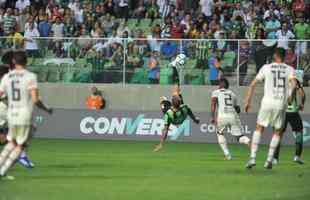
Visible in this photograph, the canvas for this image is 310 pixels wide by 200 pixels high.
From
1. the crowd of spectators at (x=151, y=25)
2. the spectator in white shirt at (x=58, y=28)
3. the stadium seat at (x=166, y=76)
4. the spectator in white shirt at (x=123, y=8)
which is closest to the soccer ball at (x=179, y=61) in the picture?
the crowd of spectators at (x=151, y=25)

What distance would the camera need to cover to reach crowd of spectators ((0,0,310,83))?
3372 cm

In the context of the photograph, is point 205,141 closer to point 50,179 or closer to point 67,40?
point 67,40

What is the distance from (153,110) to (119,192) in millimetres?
17352

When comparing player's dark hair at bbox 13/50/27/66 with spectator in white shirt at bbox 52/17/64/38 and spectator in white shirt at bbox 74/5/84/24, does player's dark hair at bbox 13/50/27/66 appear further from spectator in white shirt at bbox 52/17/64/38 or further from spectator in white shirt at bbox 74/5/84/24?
spectator in white shirt at bbox 74/5/84/24

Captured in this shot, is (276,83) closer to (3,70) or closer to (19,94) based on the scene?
(3,70)

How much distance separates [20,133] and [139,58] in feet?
57.6

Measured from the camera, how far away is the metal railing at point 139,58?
108 ft

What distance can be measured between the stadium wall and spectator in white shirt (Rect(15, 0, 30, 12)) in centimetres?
469

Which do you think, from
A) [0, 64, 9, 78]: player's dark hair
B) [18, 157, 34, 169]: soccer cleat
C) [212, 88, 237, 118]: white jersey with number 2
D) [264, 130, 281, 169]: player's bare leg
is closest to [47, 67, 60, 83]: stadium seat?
[212, 88, 237, 118]: white jersey with number 2

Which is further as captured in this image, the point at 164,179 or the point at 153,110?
the point at 153,110

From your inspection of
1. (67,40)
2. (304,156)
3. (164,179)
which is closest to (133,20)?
(67,40)

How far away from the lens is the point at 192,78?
111ft

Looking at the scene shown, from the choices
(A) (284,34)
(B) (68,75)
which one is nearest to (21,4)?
(B) (68,75)

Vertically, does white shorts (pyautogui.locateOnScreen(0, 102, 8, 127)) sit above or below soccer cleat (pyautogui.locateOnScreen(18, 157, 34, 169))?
above
